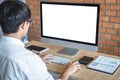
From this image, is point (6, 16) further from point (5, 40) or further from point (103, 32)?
point (103, 32)

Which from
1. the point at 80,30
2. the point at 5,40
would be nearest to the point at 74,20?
the point at 80,30

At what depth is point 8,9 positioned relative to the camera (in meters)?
1.03

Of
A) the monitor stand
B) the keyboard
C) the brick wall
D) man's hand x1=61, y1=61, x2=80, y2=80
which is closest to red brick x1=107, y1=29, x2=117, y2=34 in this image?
the brick wall

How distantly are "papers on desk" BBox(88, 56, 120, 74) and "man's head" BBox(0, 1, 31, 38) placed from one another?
655mm

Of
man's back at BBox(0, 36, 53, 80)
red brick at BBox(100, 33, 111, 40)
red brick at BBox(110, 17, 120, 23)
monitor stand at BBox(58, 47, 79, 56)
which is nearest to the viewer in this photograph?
man's back at BBox(0, 36, 53, 80)

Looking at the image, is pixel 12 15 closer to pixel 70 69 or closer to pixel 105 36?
pixel 70 69

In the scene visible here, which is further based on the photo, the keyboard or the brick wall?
the brick wall

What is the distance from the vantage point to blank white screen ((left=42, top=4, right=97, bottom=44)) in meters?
1.57

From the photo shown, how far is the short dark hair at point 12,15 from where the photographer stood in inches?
40.7

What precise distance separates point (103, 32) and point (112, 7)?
0.32 metres

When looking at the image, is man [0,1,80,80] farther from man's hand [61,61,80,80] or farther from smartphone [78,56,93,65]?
smartphone [78,56,93,65]

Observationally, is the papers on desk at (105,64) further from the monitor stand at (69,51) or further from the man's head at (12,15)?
the man's head at (12,15)

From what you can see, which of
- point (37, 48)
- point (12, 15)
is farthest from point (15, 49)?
point (37, 48)

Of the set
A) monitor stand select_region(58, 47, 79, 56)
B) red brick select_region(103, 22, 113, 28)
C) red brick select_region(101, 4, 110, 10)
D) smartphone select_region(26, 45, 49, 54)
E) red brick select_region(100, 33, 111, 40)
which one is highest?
red brick select_region(101, 4, 110, 10)
